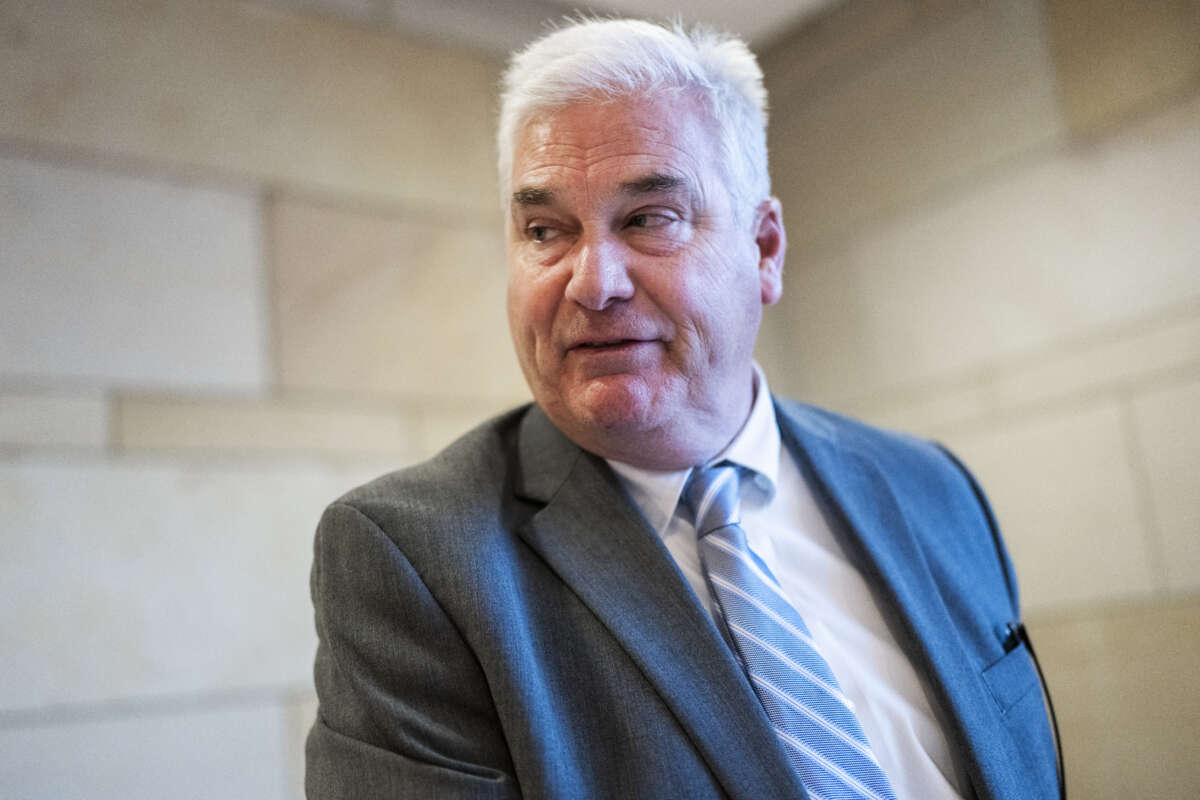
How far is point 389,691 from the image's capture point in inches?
46.7

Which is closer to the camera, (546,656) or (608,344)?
(546,656)

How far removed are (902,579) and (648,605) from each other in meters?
0.42

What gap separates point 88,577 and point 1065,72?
8.28 feet

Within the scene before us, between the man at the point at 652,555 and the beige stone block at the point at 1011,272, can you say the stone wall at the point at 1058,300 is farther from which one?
the man at the point at 652,555

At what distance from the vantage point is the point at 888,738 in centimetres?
136

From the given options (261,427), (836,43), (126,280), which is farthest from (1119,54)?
(126,280)

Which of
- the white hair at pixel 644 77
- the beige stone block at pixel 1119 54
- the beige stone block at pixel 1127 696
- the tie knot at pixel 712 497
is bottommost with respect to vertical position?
the beige stone block at pixel 1127 696

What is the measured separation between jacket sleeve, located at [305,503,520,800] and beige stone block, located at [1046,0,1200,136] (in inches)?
81.7

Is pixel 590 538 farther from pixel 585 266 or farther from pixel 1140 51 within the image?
pixel 1140 51

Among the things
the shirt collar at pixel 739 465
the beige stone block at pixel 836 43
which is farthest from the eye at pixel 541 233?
the beige stone block at pixel 836 43

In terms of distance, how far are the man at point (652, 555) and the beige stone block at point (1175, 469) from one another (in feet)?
2.89

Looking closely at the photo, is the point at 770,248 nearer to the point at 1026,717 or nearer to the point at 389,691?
the point at 1026,717

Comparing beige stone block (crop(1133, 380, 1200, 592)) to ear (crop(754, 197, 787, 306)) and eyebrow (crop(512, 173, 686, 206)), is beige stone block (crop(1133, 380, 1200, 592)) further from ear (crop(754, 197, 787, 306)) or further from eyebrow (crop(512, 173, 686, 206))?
eyebrow (crop(512, 173, 686, 206))

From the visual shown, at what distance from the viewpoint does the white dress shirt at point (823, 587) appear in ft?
4.46
